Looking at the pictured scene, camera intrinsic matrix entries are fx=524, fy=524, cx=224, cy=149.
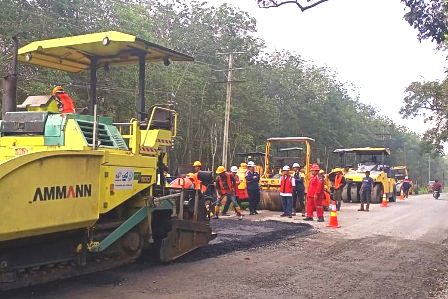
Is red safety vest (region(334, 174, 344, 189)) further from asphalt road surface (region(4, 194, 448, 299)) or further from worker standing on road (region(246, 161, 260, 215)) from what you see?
asphalt road surface (region(4, 194, 448, 299))

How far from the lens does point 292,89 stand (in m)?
46.7

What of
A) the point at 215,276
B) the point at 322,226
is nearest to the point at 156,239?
the point at 215,276

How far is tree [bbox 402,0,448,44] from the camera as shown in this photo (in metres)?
7.04

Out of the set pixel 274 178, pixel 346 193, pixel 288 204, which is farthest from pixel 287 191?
pixel 346 193

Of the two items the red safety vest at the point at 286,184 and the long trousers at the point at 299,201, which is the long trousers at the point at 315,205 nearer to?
the red safety vest at the point at 286,184

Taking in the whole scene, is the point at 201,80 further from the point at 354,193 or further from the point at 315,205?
the point at 315,205

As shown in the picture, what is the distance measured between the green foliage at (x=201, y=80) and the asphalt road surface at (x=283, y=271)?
5465 mm

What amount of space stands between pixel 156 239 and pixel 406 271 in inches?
142

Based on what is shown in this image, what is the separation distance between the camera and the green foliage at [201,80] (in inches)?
752

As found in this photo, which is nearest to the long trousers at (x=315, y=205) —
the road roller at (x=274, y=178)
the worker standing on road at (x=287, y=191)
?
the worker standing on road at (x=287, y=191)

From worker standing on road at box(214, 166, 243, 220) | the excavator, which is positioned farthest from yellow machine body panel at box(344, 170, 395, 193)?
the excavator

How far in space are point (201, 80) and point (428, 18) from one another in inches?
931

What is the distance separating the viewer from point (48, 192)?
4754mm

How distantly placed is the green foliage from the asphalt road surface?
5.46 meters
